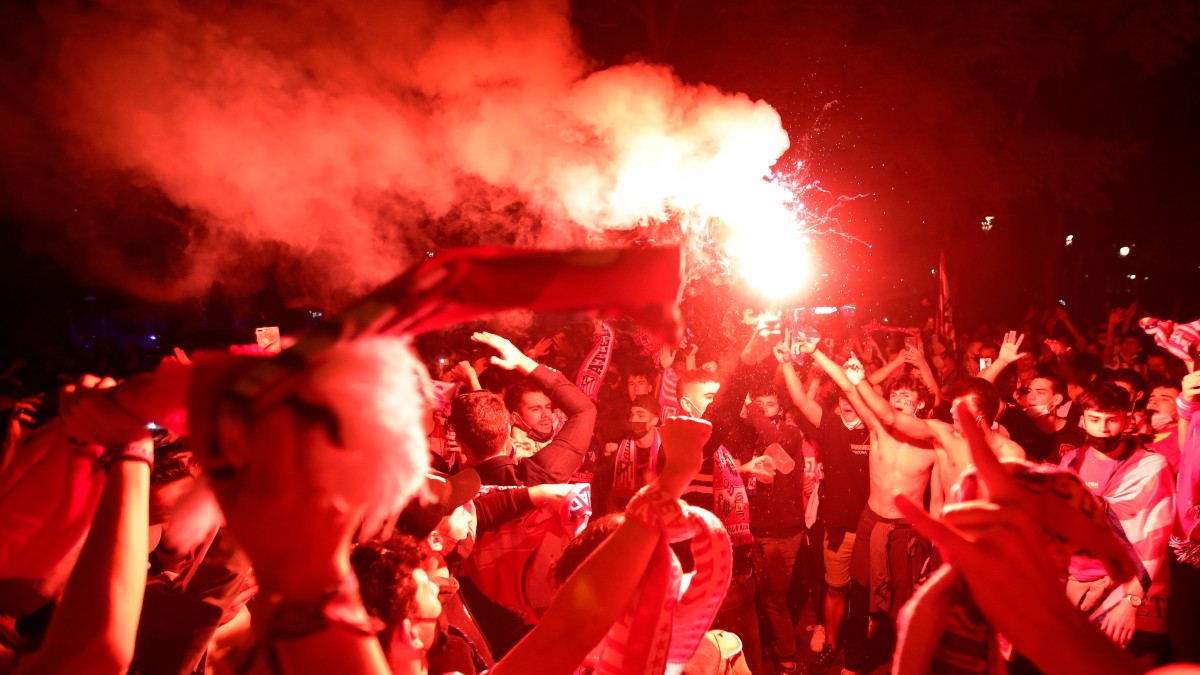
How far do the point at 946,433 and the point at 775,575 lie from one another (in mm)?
1889

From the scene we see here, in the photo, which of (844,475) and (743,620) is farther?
(844,475)

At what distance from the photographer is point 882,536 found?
6320 millimetres

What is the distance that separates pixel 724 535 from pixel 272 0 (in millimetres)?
4802

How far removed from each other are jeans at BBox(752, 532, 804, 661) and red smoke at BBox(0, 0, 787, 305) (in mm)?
3106

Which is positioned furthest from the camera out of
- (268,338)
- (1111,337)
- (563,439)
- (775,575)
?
(1111,337)

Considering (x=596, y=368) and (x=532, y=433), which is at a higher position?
(x=596, y=368)

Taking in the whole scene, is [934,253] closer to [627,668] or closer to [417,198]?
[417,198]

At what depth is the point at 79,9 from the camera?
172 inches

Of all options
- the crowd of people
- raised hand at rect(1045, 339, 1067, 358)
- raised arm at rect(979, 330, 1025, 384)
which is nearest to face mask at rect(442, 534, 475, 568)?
the crowd of people

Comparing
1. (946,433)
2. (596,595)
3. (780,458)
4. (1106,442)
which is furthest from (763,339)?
(596,595)

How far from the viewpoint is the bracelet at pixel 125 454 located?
1760 mm

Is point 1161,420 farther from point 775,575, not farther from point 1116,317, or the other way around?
point 1116,317

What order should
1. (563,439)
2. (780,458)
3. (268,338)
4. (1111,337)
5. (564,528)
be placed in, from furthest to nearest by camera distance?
(1111,337), (780,458), (268,338), (563,439), (564,528)

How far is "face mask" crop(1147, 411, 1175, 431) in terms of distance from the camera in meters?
6.74
